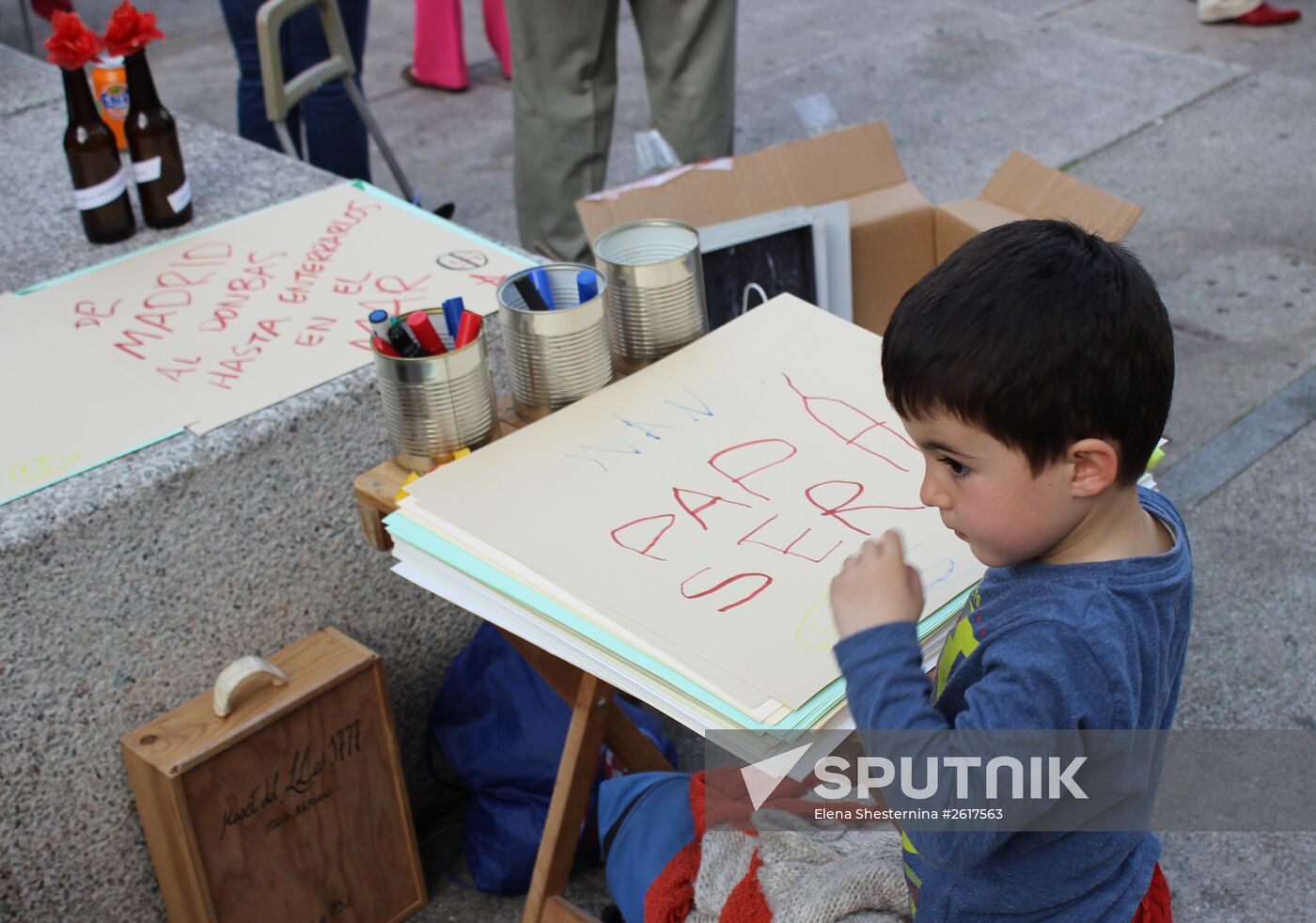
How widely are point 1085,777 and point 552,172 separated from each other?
2.51 meters

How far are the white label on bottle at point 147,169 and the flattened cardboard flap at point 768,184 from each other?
0.74 m

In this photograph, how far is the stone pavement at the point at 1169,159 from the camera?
2.30 m

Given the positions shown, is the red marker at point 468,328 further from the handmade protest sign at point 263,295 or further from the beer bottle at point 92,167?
the beer bottle at point 92,167

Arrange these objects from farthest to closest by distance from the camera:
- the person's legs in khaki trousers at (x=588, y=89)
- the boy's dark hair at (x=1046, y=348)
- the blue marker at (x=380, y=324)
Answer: the person's legs in khaki trousers at (x=588, y=89)
the blue marker at (x=380, y=324)
the boy's dark hair at (x=1046, y=348)

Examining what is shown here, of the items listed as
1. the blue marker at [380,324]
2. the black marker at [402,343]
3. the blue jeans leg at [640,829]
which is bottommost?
the blue jeans leg at [640,829]

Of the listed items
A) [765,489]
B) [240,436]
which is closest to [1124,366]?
[765,489]

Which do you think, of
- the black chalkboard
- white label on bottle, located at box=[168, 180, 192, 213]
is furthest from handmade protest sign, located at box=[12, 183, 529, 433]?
the black chalkboard

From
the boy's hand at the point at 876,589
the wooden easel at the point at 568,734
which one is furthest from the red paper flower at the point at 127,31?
the boy's hand at the point at 876,589

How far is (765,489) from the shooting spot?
1.43 m

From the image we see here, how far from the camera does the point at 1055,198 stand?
231cm

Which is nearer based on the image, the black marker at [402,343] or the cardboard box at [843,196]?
the black marker at [402,343]

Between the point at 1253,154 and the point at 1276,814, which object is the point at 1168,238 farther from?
the point at 1276,814

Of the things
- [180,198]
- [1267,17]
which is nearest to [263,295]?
[180,198]

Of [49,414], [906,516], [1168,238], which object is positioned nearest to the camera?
[906,516]
